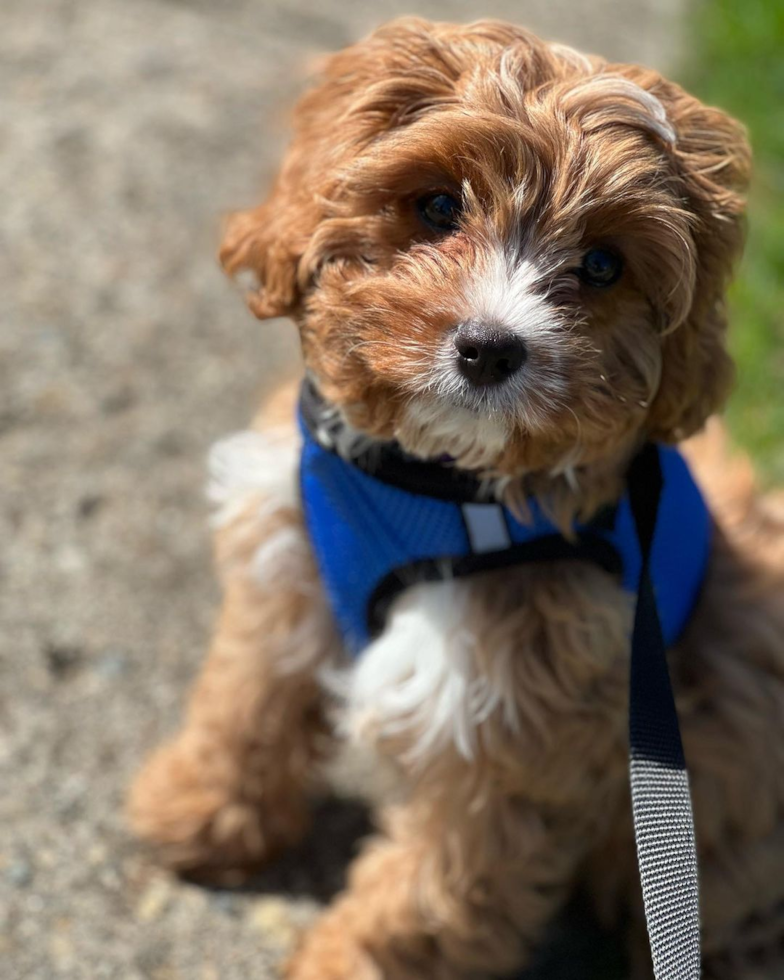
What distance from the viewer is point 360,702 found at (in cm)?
250

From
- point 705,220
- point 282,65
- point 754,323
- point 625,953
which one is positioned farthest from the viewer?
point 282,65

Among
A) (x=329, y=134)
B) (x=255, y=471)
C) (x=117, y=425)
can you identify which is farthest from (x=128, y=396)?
(x=329, y=134)

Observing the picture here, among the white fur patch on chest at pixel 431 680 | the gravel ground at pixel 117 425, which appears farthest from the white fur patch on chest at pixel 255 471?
the gravel ground at pixel 117 425

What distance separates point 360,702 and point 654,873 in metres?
0.77

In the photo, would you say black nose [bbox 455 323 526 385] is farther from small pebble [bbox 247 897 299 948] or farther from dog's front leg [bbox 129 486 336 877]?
small pebble [bbox 247 897 299 948]

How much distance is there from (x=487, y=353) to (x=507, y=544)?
530 millimetres

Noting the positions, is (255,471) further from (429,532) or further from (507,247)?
(507,247)

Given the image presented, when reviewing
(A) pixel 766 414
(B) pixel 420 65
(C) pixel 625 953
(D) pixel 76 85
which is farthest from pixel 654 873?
(D) pixel 76 85

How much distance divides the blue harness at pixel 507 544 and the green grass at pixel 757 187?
1.68m

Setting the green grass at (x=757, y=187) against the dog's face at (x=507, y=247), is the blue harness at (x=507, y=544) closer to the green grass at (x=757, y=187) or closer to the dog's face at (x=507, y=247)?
the dog's face at (x=507, y=247)

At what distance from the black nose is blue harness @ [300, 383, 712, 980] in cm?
38

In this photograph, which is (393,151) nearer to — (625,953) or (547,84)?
(547,84)

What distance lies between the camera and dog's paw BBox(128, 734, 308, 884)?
2904mm

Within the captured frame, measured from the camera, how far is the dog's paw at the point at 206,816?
2904mm
